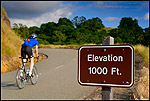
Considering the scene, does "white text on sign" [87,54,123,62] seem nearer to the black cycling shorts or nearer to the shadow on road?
the black cycling shorts

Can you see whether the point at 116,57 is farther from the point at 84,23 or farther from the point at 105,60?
the point at 84,23

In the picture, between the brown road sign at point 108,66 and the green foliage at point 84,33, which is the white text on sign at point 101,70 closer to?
the brown road sign at point 108,66

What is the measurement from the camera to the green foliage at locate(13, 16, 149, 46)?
42569 millimetres

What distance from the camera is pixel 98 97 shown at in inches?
207

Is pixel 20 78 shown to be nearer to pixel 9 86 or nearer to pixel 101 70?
pixel 9 86

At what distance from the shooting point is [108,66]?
2082mm

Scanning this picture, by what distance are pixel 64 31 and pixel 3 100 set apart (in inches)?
2340

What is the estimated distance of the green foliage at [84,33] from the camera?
140 ft

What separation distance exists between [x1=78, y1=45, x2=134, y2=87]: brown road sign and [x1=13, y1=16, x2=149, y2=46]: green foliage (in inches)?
1275

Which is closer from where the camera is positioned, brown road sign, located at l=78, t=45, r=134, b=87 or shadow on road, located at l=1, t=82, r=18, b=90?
brown road sign, located at l=78, t=45, r=134, b=87

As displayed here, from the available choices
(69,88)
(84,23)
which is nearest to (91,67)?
(69,88)

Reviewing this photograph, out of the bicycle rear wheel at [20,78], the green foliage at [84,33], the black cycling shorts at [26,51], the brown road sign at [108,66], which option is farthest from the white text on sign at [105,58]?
the green foliage at [84,33]

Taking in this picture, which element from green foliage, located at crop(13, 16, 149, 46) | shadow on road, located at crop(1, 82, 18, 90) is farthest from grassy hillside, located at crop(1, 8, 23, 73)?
green foliage, located at crop(13, 16, 149, 46)

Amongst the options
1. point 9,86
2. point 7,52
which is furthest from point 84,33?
point 9,86
